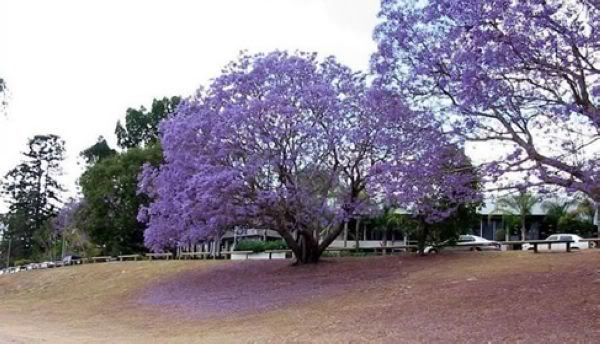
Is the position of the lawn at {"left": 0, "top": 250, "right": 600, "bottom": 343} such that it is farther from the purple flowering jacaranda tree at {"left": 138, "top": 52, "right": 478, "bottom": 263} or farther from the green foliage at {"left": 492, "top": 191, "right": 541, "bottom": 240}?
the green foliage at {"left": 492, "top": 191, "right": 541, "bottom": 240}

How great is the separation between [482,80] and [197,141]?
1342 centimetres

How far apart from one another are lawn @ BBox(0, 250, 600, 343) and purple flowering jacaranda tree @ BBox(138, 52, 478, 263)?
109 inches

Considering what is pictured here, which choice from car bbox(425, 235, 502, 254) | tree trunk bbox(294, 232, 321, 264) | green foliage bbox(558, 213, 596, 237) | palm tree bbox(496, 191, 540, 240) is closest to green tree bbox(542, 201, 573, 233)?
green foliage bbox(558, 213, 596, 237)

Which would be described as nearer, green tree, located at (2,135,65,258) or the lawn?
the lawn

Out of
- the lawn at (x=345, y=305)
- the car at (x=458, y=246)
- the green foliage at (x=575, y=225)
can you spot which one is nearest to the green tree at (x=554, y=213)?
the green foliage at (x=575, y=225)

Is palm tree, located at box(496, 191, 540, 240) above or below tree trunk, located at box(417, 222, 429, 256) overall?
above

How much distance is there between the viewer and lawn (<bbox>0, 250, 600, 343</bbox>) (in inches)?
599

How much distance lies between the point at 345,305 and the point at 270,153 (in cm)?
787

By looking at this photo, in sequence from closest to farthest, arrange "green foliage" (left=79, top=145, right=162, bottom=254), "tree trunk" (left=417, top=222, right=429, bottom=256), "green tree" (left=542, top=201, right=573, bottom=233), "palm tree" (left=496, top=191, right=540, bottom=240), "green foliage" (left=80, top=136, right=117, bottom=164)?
"tree trunk" (left=417, top=222, right=429, bottom=256), "palm tree" (left=496, top=191, right=540, bottom=240), "green tree" (left=542, top=201, right=573, bottom=233), "green foliage" (left=79, top=145, right=162, bottom=254), "green foliage" (left=80, top=136, right=117, bottom=164)

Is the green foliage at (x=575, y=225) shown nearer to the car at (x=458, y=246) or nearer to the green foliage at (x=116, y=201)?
the car at (x=458, y=246)

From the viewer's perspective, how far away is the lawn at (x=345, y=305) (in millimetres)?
15203

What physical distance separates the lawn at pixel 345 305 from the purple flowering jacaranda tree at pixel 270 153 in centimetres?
276

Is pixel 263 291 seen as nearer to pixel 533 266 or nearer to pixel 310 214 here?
pixel 310 214

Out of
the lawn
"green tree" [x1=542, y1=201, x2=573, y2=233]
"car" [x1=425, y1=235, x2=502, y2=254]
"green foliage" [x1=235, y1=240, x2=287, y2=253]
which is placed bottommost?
the lawn
